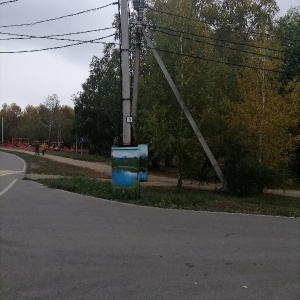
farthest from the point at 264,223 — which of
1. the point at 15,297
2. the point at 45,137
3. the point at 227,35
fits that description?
the point at 45,137

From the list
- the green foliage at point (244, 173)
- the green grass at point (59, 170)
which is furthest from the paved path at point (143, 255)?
the green grass at point (59, 170)

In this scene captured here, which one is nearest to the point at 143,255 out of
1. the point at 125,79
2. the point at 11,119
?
the point at 125,79

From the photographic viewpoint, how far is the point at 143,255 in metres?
6.26

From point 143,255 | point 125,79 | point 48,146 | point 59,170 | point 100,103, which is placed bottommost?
point 59,170

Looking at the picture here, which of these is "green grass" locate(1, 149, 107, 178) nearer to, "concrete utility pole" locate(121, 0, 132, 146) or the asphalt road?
"concrete utility pole" locate(121, 0, 132, 146)

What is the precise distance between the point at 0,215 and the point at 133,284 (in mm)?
5045

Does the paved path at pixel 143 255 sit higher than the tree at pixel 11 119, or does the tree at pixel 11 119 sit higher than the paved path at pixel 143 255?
the tree at pixel 11 119

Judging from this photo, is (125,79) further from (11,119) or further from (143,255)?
(11,119)

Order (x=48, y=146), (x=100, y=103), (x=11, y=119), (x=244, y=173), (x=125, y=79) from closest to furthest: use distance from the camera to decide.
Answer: (x=125, y=79) → (x=244, y=173) → (x=100, y=103) → (x=48, y=146) → (x=11, y=119)

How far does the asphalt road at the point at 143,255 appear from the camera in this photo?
4805 mm

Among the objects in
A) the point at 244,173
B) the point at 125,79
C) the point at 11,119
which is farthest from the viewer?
the point at 11,119

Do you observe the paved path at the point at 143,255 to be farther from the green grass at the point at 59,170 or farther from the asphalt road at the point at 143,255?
the green grass at the point at 59,170

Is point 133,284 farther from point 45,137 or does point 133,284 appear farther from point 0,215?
point 45,137

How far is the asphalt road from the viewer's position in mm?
4805
